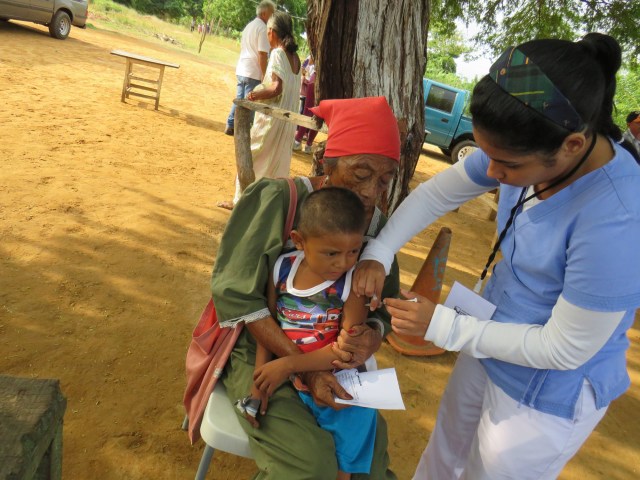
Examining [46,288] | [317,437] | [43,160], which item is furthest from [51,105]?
[317,437]

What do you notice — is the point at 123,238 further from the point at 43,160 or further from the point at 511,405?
the point at 511,405

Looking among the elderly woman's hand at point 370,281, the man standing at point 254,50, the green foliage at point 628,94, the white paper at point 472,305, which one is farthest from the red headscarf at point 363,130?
the green foliage at point 628,94

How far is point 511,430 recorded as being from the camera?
63.0 inches

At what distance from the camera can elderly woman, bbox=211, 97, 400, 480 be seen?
65.1 inches

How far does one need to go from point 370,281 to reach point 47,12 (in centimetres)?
1618

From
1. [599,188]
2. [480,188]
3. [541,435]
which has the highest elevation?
[599,188]

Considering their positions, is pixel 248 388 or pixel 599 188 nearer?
pixel 599 188

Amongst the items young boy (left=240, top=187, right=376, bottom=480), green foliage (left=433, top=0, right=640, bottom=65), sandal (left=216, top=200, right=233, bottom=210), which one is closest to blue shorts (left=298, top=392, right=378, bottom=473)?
young boy (left=240, top=187, right=376, bottom=480)

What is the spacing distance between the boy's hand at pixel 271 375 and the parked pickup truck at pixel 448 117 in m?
10.8

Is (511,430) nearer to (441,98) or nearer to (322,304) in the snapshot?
(322,304)

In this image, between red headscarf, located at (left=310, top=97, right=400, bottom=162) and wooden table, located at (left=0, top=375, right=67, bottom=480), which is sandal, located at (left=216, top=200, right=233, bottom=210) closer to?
red headscarf, located at (left=310, top=97, right=400, bottom=162)

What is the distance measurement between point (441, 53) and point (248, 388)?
3230 centimetres

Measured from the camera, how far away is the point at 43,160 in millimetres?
5766

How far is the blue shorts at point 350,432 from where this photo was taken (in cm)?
168
